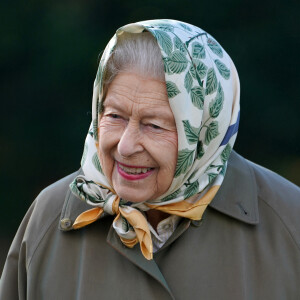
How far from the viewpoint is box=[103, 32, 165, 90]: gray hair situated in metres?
2.79

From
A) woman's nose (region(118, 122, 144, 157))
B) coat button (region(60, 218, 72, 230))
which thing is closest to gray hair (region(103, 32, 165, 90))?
woman's nose (region(118, 122, 144, 157))

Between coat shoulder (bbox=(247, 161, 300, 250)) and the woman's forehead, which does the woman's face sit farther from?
coat shoulder (bbox=(247, 161, 300, 250))

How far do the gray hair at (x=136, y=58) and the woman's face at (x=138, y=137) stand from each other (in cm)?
2

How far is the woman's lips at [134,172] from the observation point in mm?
2865

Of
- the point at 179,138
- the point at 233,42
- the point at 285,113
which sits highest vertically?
the point at 179,138

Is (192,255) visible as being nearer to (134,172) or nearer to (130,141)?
(134,172)

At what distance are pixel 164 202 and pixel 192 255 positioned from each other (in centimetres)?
22

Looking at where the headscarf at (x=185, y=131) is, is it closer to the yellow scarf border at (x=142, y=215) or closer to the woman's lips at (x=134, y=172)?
the yellow scarf border at (x=142, y=215)

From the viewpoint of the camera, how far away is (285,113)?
19.9ft

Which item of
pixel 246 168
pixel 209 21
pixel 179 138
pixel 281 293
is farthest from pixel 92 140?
pixel 209 21

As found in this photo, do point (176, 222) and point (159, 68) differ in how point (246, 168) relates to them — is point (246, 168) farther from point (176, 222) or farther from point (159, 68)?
point (159, 68)

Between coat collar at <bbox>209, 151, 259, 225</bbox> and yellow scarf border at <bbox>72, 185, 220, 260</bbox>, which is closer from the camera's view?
yellow scarf border at <bbox>72, 185, 220, 260</bbox>

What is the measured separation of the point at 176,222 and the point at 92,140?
429 millimetres

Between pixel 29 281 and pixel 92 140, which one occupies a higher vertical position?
pixel 92 140
